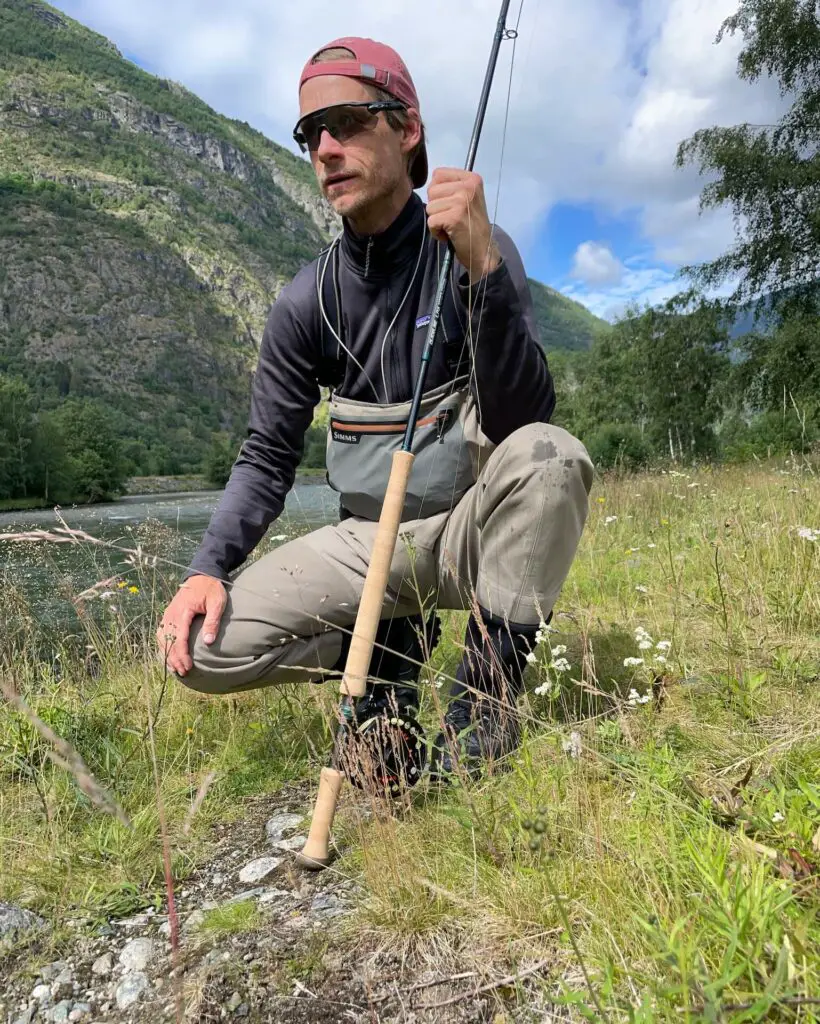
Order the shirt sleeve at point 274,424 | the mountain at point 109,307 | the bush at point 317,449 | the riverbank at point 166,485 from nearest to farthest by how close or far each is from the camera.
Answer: the shirt sleeve at point 274,424, the bush at point 317,449, the riverbank at point 166,485, the mountain at point 109,307

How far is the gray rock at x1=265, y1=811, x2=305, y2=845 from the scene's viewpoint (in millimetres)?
2036

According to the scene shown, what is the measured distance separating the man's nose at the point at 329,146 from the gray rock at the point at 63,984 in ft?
8.14

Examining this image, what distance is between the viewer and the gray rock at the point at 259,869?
1820mm

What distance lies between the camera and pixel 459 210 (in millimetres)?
1921

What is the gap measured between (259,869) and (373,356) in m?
1.73

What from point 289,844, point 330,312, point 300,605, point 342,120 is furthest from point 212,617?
point 342,120

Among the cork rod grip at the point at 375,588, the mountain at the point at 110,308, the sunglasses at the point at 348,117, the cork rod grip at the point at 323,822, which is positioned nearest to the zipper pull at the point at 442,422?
the cork rod grip at the point at 375,588

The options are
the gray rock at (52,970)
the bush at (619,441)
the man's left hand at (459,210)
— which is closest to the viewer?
the gray rock at (52,970)

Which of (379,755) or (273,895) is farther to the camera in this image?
(379,755)

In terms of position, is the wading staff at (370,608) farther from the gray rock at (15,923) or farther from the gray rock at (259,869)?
the gray rock at (15,923)

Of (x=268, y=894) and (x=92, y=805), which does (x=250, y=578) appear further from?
(x=268, y=894)

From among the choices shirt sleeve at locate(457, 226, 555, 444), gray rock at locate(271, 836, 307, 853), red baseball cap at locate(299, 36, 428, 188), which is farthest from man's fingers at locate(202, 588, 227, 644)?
red baseball cap at locate(299, 36, 428, 188)

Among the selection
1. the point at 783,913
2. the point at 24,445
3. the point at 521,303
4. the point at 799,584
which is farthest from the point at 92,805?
the point at 24,445

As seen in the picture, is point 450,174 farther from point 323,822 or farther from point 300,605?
point 323,822
